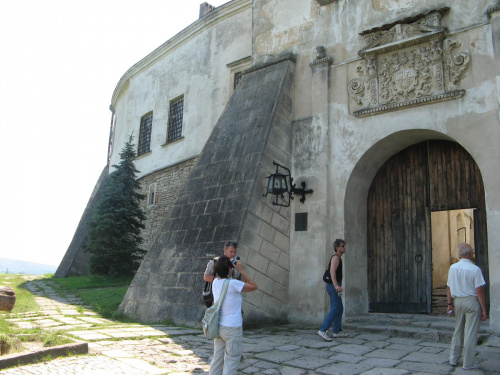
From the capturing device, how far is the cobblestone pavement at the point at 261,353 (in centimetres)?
523

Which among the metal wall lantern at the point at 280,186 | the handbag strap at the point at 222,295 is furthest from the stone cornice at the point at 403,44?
the handbag strap at the point at 222,295

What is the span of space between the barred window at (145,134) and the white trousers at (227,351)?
52.8 ft

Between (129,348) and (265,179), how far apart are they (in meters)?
4.10

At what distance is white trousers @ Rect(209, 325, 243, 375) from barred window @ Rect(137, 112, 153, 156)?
16.1 meters

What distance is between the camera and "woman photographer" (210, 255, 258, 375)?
439 centimetres

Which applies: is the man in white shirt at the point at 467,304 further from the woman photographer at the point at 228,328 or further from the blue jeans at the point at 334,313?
the woman photographer at the point at 228,328

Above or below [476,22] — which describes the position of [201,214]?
below

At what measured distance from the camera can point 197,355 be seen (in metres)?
6.00

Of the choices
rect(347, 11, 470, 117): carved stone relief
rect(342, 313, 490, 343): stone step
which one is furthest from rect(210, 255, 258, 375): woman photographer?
rect(347, 11, 470, 117): carved stone relief

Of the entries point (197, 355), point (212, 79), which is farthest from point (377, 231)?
point (212, 79)

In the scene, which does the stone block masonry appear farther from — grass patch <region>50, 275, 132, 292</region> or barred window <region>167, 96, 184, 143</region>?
barred window <region>167, 96, 184, 143</region>

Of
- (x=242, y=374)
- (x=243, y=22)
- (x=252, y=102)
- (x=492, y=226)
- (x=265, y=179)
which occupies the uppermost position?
(x=243, y=22)

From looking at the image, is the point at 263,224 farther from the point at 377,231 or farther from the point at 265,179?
the point at 377,231

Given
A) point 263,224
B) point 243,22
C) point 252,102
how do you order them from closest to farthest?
point 263,224
point 252,102
point 243,22
